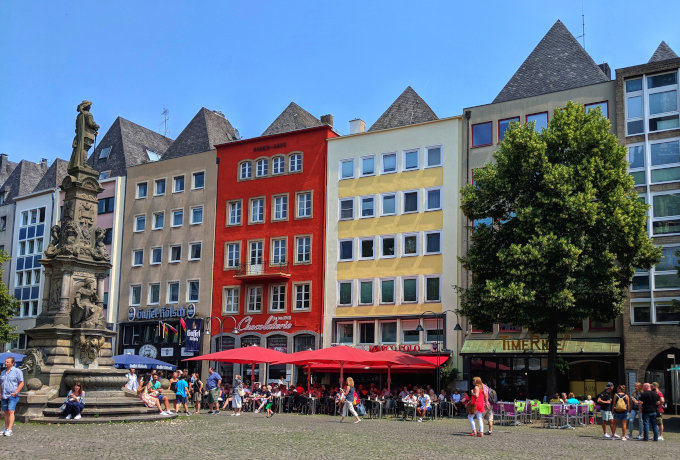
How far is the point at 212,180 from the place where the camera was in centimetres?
5478

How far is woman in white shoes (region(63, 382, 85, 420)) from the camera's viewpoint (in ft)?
70.6

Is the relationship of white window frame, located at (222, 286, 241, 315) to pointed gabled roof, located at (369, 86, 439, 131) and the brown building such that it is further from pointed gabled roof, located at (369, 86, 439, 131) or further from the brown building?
the brown building

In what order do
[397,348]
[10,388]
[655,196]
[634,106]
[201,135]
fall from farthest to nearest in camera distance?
[201,135], [397,348], [634,106], [655,196], [10,388]

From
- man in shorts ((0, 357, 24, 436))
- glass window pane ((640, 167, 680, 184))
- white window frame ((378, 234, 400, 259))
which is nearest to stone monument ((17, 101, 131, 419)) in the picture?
man in shorts ((0, 357, 24, 436))

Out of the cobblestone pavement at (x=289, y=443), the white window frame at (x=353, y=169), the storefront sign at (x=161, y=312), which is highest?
the white window frame at (x=353, y=169)

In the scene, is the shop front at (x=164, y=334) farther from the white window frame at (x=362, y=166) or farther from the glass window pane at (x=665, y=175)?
the glass window pane at (x=665, y=175)

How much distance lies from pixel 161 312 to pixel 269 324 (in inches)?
360

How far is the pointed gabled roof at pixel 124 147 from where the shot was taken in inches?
2486

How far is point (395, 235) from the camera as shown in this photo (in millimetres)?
46812

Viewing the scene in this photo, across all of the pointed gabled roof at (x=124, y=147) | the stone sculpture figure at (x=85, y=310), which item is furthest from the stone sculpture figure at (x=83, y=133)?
the pointed gabled roof at (x=124, y=147)

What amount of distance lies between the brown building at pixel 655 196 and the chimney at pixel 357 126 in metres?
17.4

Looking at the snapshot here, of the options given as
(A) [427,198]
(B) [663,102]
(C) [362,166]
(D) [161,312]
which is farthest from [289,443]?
(D) [161,312]

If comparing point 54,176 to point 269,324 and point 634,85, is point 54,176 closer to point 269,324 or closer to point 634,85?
point 269,324

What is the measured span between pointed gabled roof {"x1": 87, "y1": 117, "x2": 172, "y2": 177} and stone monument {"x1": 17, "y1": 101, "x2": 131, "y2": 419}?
36936 mm
